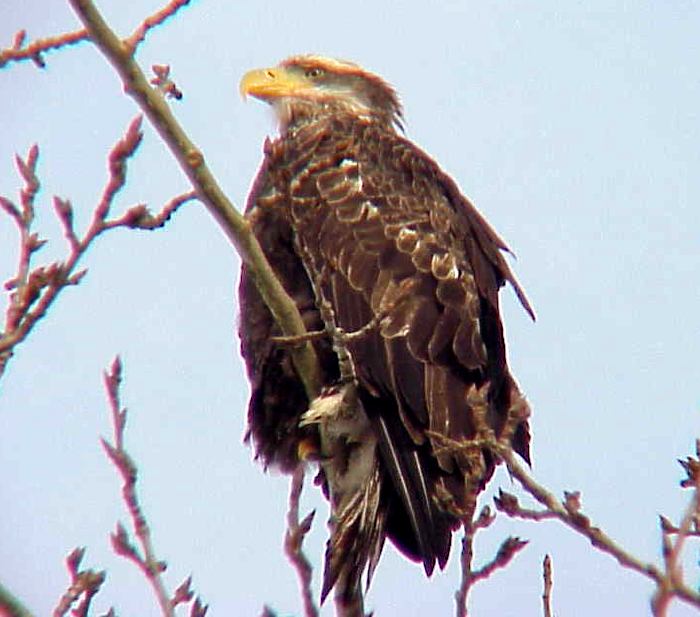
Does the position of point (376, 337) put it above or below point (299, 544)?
above

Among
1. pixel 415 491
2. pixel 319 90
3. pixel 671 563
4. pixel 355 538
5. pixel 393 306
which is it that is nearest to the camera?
pixel 671 563

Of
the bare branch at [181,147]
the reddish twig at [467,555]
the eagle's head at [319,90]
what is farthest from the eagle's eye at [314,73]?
the reddish twig at [467,555]

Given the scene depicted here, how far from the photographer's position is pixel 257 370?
6.29m

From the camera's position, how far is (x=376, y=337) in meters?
5.72

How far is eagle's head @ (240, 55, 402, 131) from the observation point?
768cm

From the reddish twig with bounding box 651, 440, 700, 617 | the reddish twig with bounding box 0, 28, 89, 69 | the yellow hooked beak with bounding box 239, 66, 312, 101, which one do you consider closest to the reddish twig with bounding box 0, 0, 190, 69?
the reddish twig with bounding box 0, 28, 89, 69

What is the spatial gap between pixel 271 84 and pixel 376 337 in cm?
248

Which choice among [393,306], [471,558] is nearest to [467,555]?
[471,558]

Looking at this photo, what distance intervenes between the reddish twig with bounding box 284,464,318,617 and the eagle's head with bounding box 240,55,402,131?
131 inches

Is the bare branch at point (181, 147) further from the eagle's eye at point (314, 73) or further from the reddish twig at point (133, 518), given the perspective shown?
the eagle's eye at point (314, 73)

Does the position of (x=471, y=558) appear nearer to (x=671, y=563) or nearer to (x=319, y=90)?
(x=671, y=563)

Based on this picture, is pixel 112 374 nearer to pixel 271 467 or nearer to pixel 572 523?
pixel 572 523

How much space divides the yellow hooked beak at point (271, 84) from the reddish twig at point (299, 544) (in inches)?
140

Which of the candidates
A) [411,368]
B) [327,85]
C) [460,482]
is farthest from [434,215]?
[327,85]
